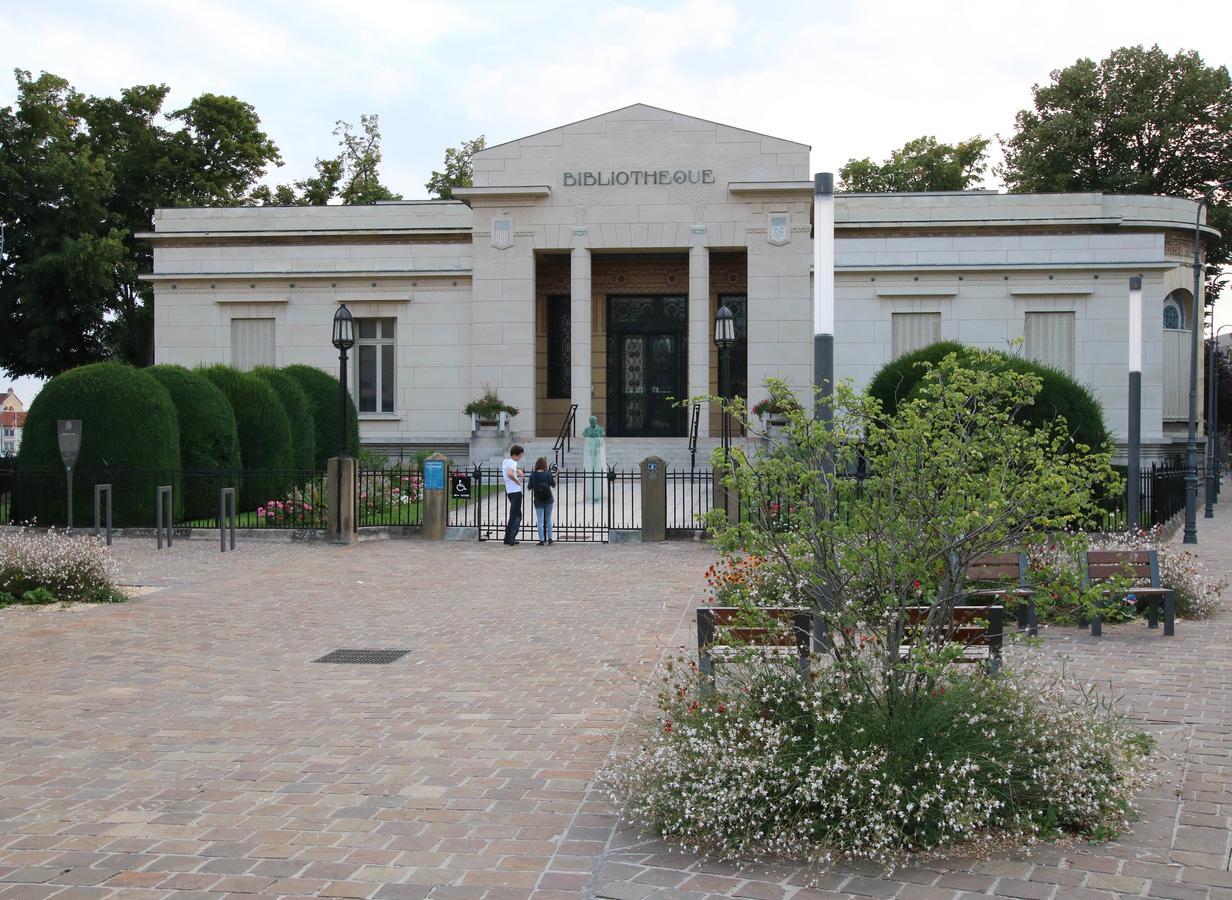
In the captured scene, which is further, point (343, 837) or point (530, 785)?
point (530, 785)

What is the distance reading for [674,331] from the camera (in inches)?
1462

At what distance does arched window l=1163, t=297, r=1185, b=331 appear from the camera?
37344 mm

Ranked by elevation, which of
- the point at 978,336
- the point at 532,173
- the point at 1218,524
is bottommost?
the point at 1218,524

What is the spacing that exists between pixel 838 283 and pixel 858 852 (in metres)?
31.1

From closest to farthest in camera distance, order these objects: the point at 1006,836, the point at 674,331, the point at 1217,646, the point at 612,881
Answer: the point at 612,881 → the point at 1006,836 → the point at 1217,646 → the point at 674,331

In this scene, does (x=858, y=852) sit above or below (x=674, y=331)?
below

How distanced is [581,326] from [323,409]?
9264 millimetres

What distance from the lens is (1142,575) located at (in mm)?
11227

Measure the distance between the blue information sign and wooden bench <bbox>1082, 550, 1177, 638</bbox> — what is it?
1145 cm

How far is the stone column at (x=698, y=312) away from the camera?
3384 cm

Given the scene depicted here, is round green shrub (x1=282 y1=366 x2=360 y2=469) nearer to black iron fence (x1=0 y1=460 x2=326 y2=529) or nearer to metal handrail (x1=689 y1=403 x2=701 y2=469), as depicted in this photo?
black iron fence (x1=0 y1=460 x2=326 y2=529)

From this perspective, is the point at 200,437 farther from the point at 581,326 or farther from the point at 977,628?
the point at 977,628

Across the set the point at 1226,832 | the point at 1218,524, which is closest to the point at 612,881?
the point at 1226,832

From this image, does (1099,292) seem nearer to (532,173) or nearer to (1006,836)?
(532,173)
